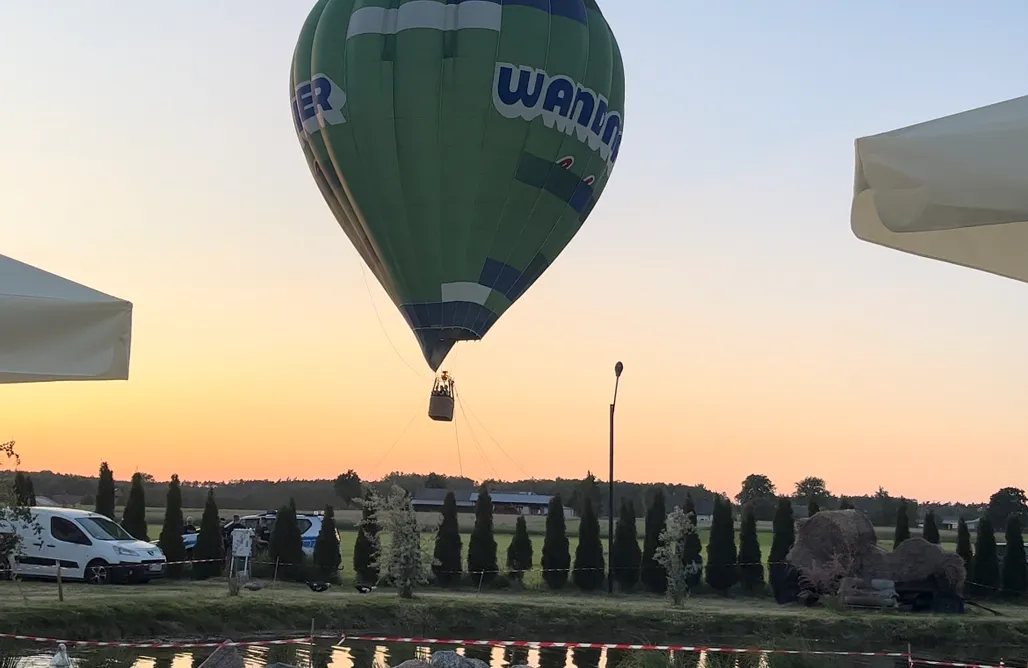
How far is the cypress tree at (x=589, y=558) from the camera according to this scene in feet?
91.5

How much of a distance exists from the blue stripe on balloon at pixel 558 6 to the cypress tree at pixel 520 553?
43.3 feet

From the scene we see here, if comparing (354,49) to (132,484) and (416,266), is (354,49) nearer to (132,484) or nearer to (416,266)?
(416,266)

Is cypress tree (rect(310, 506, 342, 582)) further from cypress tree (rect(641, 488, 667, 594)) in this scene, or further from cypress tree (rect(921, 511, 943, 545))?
cypress tree (rect(921, 511, 943, 545))

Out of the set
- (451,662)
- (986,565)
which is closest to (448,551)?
(986,565)

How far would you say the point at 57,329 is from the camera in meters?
5.99

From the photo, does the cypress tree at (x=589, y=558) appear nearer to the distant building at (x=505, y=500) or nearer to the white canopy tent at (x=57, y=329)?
the white canopy tent at (x=57, y=329)

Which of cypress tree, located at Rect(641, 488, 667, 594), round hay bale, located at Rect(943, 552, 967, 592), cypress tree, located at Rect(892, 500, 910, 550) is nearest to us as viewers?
round hay bale, located at Rect(943, 552, 967, 592)

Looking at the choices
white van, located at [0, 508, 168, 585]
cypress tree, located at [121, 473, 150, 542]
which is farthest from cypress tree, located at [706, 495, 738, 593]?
white van, located at [0, 508, 168, 585]

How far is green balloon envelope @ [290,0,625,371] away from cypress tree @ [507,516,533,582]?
8.65m

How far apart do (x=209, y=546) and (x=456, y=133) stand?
1230 cm

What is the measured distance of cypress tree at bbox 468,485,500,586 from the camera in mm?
27641

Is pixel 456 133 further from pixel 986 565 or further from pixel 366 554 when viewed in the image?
pixel 986 565

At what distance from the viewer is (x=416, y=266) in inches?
808

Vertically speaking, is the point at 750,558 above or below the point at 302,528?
below
